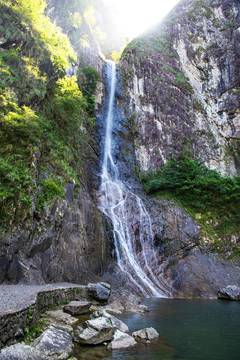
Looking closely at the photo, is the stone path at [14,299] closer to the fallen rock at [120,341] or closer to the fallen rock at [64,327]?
the fallen rock at [64,327]

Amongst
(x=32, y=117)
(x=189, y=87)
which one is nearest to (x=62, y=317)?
(x=32, y=117)

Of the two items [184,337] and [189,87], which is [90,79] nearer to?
[189,87]

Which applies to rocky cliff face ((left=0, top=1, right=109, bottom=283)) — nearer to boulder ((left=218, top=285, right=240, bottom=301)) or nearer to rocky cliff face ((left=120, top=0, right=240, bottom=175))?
boulder ((left=218, top=285, right=240, bottom=301))

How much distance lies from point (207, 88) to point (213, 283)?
2323 cm

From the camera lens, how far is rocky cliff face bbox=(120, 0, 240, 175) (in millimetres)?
25734

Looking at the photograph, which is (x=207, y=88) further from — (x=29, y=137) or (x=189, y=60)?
(x=29, y=137)

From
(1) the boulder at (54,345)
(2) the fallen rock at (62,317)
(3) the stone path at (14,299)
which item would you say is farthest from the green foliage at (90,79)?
(1) the boulder at (54,345)

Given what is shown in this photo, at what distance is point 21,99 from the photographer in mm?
11836

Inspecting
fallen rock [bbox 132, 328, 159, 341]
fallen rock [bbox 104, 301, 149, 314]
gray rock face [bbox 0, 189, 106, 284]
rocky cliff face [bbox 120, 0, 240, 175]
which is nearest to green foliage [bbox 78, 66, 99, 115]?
rocky cliff face [bbox 120, 0, 240, 175]

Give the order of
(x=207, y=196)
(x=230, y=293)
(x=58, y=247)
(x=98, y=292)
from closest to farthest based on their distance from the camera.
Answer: (x=98, y=292)
(x=58, y=247)
(x=230, y=293)
(x=207, y=196)

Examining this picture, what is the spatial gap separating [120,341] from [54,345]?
1.67 metres

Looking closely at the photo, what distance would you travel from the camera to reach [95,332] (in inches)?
205

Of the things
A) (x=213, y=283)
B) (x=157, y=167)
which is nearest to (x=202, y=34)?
(x=157, y=167)

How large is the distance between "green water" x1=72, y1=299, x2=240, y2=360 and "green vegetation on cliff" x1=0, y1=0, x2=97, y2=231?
5.01 meters
